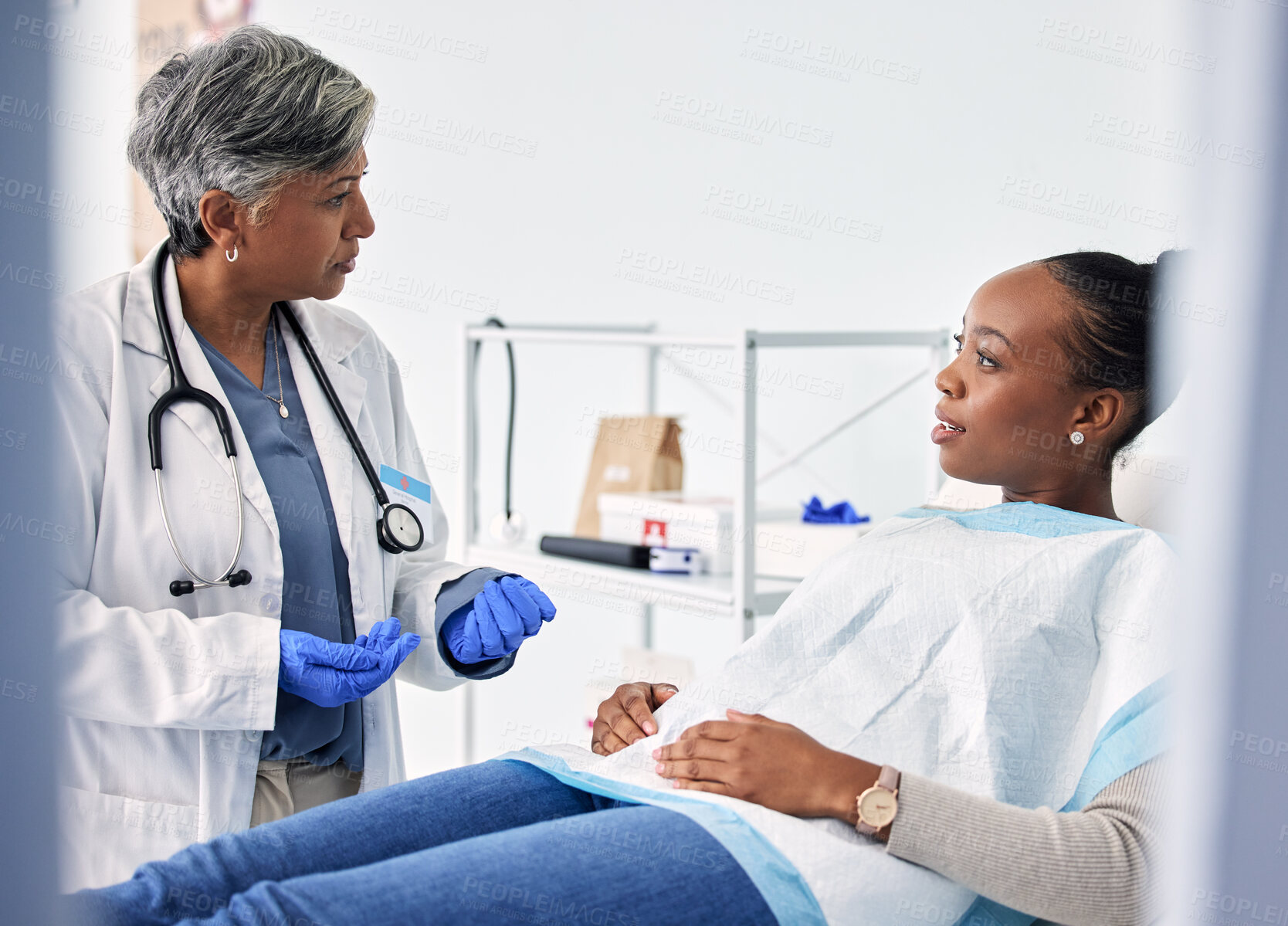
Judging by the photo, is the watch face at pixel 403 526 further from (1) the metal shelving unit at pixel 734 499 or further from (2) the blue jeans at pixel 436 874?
(1) the metal shelving unit at pixel 734 499

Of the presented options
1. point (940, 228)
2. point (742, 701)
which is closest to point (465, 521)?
point (940, 228)

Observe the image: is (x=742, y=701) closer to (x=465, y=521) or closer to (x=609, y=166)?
(x=465, y=521)

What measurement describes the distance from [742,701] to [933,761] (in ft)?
0.67

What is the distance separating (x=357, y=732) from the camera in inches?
53.9

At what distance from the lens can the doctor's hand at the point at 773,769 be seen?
0.96m

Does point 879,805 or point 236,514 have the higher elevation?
point 236,514

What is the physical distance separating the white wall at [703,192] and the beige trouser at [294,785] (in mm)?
1019

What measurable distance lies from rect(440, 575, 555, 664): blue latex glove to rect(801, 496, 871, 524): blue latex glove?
746mm

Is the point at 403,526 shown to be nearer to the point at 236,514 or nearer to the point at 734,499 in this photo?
the point at 236,514

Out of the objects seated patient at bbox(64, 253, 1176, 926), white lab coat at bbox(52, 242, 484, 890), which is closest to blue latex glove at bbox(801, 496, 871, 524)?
seated patient at bbox(64, 253, 1176, 926)

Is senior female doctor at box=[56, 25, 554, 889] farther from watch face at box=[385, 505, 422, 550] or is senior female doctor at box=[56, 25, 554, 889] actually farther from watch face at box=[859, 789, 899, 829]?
watch face at box=[859, 789, 899, 829]

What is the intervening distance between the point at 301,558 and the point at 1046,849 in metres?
0.87

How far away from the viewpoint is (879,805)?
94 cm

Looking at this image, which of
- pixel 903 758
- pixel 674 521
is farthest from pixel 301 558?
pixel 674 521
